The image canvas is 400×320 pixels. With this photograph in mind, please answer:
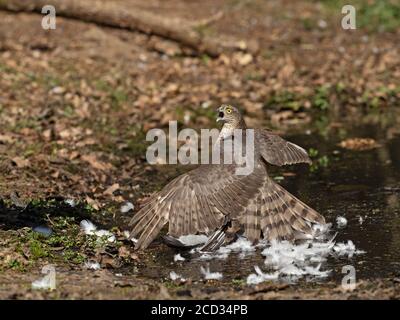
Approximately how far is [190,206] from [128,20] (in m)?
7.96

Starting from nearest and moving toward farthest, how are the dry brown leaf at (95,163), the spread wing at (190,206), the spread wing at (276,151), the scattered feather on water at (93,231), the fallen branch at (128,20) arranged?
the spread wing at (190,206)
the scattered feather on water at (93,231)
the spread wing at (276,151)
the dry brown leaf at (95,163)
the fallen branch at (128,20)

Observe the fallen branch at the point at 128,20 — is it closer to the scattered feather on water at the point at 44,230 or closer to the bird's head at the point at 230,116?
the bird's head at the point at 230,116

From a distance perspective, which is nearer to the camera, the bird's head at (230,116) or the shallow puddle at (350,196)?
the shallow puddle at (350,196)

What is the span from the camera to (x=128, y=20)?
1464 cm

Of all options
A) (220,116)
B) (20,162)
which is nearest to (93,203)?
(20,162)

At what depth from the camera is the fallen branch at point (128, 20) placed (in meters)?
Result: 14.5

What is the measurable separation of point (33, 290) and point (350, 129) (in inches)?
259

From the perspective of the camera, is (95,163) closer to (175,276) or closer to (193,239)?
(193,239)

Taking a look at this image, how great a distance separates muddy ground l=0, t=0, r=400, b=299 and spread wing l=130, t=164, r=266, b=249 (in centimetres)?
35

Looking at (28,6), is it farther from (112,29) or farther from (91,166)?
(91,166)

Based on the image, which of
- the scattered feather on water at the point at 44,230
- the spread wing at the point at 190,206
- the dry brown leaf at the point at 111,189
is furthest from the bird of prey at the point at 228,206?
the dry brown leaf at the point at 111,189

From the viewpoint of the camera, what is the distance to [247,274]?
7016mm

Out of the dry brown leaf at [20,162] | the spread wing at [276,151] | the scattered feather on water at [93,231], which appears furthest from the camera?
the dry brown leaf at [20,162]

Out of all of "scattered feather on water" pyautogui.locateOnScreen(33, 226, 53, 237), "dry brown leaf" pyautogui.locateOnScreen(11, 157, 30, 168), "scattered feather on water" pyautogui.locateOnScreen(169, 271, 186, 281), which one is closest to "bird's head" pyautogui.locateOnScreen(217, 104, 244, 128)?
"scattered feather on water" pyautogui.locateOnScreen(169, 271, 186, 281)
